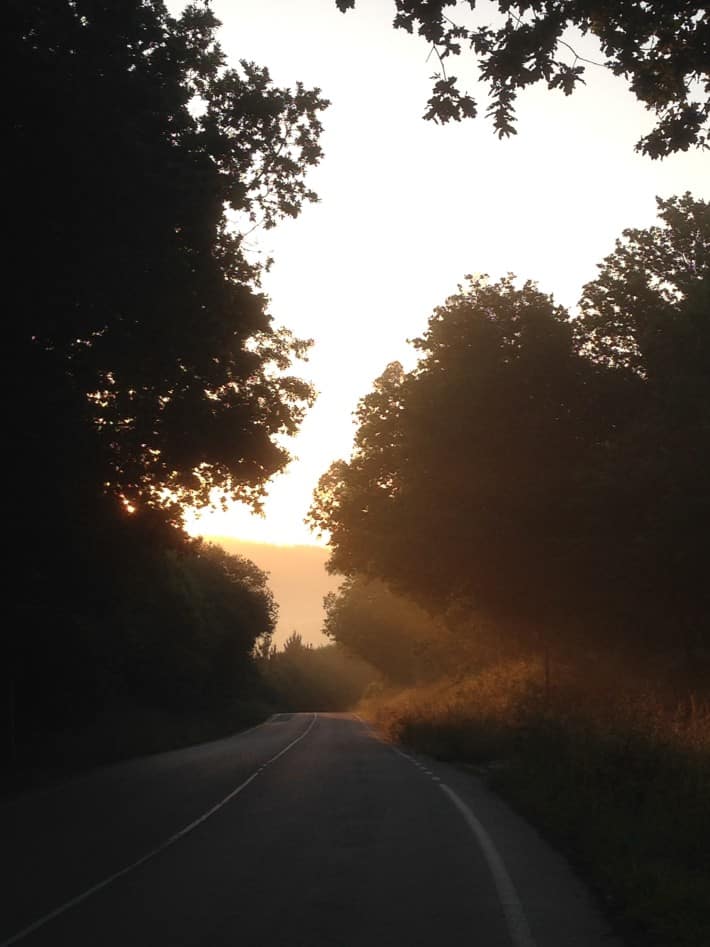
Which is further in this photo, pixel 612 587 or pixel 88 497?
pixel 612 587

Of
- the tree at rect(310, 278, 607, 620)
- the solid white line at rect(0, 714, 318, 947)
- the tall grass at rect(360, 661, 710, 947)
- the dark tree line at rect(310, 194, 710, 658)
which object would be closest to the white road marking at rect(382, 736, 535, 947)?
the tall grass at rect(360, 661, 710, 947)

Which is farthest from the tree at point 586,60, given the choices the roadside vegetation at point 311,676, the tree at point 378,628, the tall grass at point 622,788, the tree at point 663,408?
the roadside vegetation at point 311,676

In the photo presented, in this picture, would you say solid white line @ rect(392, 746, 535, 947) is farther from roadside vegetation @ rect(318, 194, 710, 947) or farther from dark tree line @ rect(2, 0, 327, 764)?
dark tree line @ rect(2, 0, 327, 764)

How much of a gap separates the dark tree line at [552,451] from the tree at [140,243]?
24.6 feet

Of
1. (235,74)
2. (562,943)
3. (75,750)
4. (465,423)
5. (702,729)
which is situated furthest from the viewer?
(465,423)

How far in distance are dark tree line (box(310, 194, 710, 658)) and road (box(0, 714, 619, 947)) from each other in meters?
9.82

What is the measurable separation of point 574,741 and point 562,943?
9984 mm

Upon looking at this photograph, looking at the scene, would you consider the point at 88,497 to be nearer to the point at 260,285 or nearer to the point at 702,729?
the point at 260,285

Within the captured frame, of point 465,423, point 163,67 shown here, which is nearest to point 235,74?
point 163,67

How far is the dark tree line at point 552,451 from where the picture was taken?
83.3ft

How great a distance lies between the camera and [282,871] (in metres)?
9.62

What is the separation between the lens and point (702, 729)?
15117 mm

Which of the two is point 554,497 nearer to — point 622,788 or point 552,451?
point 552,451

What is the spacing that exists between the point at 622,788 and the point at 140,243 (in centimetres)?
1057
